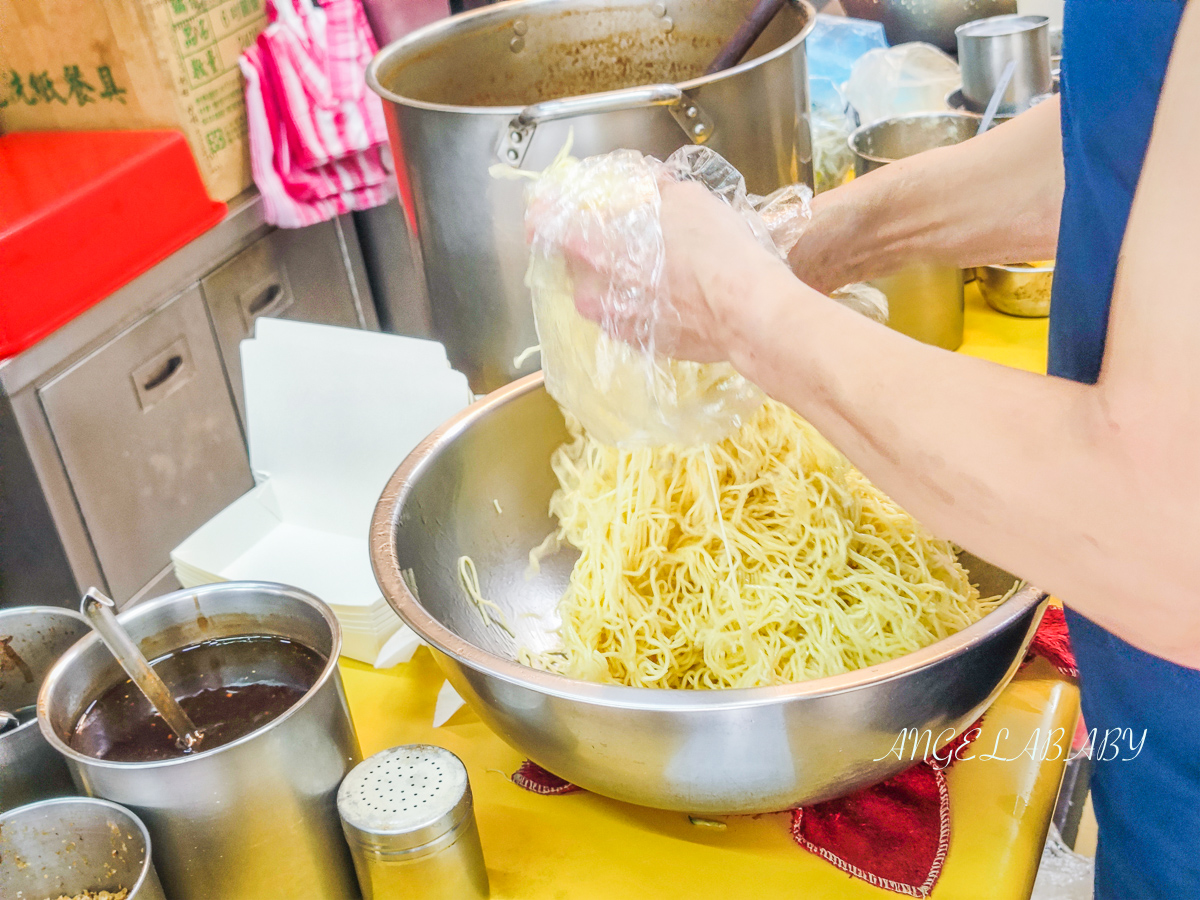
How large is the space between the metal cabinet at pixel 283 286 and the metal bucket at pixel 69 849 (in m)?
1.62

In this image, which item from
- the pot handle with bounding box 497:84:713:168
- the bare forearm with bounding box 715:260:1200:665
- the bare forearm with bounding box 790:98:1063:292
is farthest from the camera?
the pot handle with bounding box 497:84:713:168

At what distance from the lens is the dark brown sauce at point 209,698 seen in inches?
35.3

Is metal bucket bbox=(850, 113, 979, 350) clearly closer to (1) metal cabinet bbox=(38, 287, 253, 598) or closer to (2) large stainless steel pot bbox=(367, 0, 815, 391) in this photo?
(2) large stainless steel pot bbox=(367, 0, 815, 391)

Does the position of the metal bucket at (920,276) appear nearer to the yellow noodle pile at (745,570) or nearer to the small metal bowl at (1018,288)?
the small metal bowl at (1018,288)

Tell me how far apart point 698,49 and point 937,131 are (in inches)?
17.5

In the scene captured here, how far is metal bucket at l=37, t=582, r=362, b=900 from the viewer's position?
81 cm

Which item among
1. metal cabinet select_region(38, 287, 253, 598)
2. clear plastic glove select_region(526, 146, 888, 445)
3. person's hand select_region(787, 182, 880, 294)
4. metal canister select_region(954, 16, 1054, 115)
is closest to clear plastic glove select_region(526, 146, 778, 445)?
clear plastic glove select_region(526, 146, 888, 445)

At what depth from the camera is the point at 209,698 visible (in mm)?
955

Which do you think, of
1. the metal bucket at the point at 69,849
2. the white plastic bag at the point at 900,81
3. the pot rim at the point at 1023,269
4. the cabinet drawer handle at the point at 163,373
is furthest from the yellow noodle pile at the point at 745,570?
the cabinet drawer handle at the point at 163,373

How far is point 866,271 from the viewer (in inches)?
44.6

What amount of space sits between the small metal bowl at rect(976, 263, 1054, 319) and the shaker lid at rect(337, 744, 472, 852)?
4.00 ft

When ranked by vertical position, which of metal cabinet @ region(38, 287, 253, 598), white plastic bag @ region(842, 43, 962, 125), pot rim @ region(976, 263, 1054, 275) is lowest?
metal cabinet @ region(38, 287, 253, 598)

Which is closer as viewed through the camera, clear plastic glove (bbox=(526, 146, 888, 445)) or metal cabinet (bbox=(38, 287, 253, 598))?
clear plastic glove (bbox=(526, 146, 888, 445))

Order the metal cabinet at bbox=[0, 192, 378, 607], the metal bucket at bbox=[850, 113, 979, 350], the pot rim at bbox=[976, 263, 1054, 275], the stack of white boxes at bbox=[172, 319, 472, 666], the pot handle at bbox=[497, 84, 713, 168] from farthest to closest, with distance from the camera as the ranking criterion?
the metal cabinet at bbox=[0, 192, 378, 607] → the pot rim at bbox=[976, 263, 1054, 275] → the metal bucket at bbox=[850, 113, 979, 350] → the stack of white boxes at bbox=[172, 319, 472, 666] → the pot handle at bbox=[497, 84, 713, 168]
